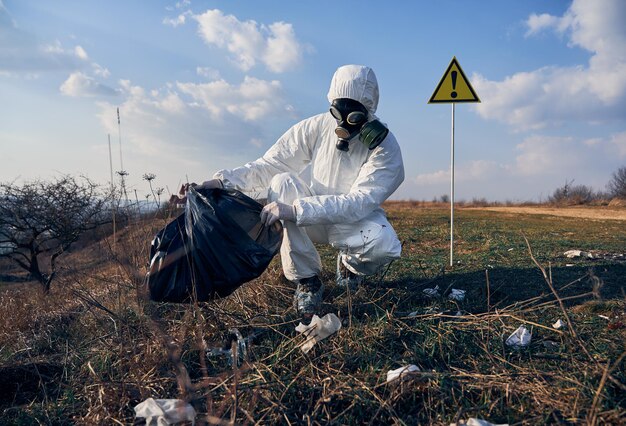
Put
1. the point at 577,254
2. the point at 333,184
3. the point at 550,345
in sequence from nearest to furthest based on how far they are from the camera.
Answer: the point at 550,345 < the point at 333,184 < the point at 577,254

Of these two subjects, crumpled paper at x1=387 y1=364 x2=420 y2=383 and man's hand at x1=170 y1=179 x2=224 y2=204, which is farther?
man's hand at x1=170 y1=179 x2=224 y2=204

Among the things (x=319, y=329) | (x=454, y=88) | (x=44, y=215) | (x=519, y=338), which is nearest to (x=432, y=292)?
(x=519, y=338)

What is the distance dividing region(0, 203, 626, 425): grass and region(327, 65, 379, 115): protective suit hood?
1376 mm

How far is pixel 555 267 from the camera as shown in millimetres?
4848

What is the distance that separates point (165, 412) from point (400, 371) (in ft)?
3.51

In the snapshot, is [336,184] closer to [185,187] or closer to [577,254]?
[185,187]

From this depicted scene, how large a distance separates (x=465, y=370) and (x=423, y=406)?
37 cm

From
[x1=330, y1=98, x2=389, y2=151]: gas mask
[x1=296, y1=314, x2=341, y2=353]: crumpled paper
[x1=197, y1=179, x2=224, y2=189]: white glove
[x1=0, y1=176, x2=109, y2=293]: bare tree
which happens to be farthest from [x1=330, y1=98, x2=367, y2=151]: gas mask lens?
[x1=0, y1=176, x2=109, y2=293]: bare tree

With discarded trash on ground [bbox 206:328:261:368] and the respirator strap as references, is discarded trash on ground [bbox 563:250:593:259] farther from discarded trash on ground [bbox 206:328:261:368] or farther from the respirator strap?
discarded trash on ground [bbox 206:328:261:368]

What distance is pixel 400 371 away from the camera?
2.17 meters

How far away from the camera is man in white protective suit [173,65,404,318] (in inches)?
121

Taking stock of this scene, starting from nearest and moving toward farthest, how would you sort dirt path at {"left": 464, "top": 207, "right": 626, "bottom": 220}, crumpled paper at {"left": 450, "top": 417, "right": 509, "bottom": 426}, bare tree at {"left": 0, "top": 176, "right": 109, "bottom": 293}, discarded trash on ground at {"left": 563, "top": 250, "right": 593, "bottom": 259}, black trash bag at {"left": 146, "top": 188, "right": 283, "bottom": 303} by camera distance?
crumpled paper at {"left": 450, "top": 417, "right": 509, "bottom": 426} < black trash bag at {"left": 146, "top": 188, "right": 283, "bottom": 303} < discarded trash on ground at {"left": 563, "top": 250, "right": 593, "bottom": 259} < bare tree at {"left": 0, "top": 176, "right": 109, "bottom": 293} < dirt path at {"left": 464, "top": 207, "right": 626, "bottom": 220}

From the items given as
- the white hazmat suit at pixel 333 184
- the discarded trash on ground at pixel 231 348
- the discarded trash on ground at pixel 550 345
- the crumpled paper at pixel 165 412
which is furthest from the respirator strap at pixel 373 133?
the crumpled paper at pixel 165 412

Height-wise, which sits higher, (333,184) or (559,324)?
(333,184)
